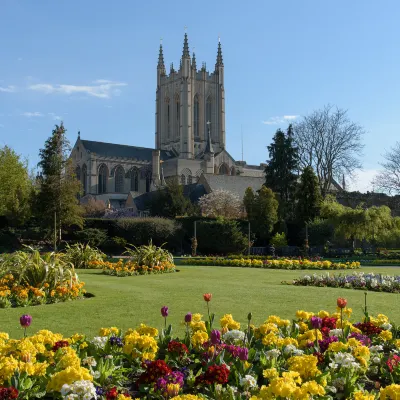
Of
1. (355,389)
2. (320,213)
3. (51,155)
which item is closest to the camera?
(355,389)

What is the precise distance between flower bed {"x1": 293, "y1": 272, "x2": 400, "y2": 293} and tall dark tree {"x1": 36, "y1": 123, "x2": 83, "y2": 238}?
67.8ft

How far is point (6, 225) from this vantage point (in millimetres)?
39375

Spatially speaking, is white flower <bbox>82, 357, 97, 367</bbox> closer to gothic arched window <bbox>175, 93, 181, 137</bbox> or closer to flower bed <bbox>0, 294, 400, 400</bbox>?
flower bed <bbox>0, 294, 400, 400</bbox>

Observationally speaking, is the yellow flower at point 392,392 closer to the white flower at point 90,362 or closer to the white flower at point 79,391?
the white flower at point 79,391

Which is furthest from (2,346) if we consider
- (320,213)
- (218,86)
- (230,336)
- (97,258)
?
(218,86)

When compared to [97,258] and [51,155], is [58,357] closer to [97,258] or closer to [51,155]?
[97,258]

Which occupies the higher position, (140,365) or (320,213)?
(320,213)

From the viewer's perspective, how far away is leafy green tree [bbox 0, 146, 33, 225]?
126 feet

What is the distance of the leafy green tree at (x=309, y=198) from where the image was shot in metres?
39.5

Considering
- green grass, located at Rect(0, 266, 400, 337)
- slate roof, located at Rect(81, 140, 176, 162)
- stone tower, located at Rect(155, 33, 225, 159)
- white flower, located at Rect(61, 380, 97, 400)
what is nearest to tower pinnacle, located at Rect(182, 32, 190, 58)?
stone tower, located at Rect(155, 33, 225, 159)

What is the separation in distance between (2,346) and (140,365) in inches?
49.6

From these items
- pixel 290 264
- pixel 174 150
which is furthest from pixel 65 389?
pixel 174 150

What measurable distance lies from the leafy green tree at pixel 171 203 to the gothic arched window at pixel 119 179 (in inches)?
1323

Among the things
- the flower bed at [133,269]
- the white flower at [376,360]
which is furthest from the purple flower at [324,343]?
the flower bed at [133,269]
